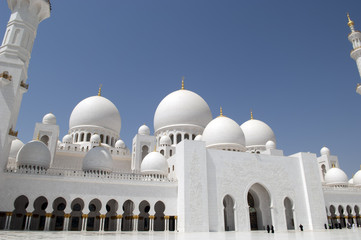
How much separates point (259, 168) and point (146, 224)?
820 cm

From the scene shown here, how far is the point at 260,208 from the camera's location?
18016 millimetres

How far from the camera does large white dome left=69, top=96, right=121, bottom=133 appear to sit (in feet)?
80.8

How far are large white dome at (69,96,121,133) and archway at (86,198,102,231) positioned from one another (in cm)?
922

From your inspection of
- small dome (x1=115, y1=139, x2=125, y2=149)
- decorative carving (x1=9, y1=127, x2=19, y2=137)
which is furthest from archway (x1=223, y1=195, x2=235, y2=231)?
decorative carving (x1=9, y1=127, x2=19, y2=137)

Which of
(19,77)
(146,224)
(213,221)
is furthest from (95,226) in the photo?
(19,77)

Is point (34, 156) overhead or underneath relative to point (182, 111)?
underneath

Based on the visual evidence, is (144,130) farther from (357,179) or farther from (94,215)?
(357,179)

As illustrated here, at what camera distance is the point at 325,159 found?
28.0 meters

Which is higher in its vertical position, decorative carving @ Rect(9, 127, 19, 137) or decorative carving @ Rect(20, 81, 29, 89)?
decorative carving @ Rect(20, 81, 29, 89)

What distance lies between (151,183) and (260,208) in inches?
296

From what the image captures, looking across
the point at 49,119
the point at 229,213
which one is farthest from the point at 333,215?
the point at 49,119

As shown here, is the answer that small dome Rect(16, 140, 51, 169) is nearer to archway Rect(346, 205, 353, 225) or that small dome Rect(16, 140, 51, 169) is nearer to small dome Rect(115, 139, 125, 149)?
small dome Rect(115, 139, 125, 149)

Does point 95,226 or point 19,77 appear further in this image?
point 95,226

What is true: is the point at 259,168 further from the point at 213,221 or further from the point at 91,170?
the point at 91,170
